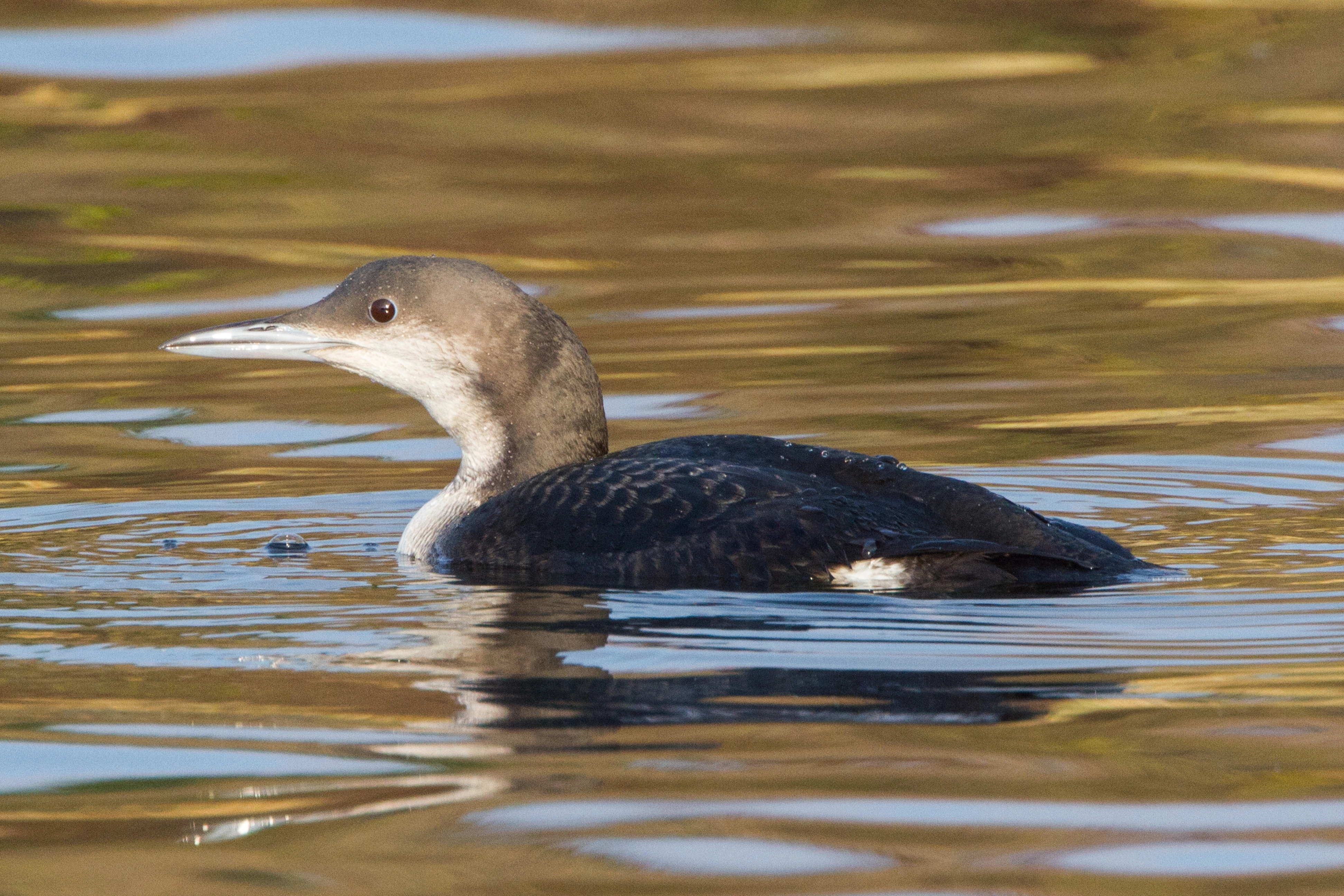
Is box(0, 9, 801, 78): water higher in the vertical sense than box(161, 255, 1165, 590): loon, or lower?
higher

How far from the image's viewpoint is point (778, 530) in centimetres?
473

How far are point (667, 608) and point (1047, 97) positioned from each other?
7.88 metres

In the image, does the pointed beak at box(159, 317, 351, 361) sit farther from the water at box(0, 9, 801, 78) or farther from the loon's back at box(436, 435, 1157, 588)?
the water at box(0, 9, 801, 78)

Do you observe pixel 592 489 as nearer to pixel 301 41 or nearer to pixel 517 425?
pixel 517 425

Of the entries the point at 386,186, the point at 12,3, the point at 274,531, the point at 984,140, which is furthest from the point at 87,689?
the point at 12,3

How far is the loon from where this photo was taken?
4.73m

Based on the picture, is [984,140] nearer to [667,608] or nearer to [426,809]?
[667,608]

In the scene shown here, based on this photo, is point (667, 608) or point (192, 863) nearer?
point (192, 863)

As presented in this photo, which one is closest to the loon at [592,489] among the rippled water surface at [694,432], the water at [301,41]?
the rippled water surface at [694,432]

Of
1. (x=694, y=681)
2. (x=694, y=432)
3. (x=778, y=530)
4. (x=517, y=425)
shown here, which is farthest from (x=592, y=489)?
(x=694, y=432)

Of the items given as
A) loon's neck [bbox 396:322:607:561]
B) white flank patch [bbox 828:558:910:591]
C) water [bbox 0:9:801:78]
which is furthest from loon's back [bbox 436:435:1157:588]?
water [bbox 0:9:801:78]

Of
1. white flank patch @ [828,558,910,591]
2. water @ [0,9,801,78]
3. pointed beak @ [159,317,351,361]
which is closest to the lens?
white flank patch @ [828,558,910,591]

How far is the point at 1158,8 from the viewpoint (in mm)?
12953

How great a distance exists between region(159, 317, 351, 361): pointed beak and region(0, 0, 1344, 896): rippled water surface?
0.54m
